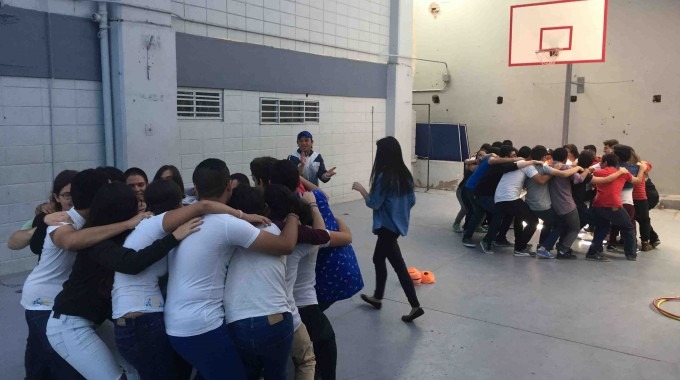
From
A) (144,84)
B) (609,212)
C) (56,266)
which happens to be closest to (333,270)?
(56,266)

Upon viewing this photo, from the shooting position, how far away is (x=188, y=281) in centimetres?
242

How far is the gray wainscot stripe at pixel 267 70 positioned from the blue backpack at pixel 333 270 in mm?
4780

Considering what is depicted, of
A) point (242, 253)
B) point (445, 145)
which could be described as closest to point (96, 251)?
point (242, 253)

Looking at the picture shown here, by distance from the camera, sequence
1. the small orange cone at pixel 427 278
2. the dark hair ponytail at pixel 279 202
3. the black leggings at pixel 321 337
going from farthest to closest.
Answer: the small orange cone at pixel 427 278 → the black leggings at pixel 321 337 → the dark hair ponytail at pixel 279 202

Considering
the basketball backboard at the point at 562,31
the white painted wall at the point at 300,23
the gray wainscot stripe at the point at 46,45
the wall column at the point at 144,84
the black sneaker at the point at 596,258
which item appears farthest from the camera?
the basketball backboard at the point at 562,31

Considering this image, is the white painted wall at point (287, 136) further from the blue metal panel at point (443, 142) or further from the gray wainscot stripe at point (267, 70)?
the blue metal panel at point (443, 142)

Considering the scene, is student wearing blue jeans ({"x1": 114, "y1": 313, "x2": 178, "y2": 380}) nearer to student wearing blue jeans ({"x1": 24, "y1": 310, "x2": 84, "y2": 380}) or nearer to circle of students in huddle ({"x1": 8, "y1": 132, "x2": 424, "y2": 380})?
circle of students in huddle ({"x1": 8, "y1": 132, "x2": 424, "y2": 380})

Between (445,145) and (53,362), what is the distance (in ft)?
36.9

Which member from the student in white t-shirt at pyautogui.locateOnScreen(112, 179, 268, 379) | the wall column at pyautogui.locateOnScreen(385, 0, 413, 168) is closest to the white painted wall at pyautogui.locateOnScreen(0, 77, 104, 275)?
the student in white t-shirt at pyautogui.locateOnScreen(112, 179, 268, 379)

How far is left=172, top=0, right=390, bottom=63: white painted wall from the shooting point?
7680mm

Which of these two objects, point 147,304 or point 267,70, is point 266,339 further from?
point 267,70

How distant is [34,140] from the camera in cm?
587

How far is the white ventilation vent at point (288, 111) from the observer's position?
29.0ft

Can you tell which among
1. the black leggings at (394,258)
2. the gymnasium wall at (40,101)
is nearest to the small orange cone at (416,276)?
the black leggings at (394,258)
